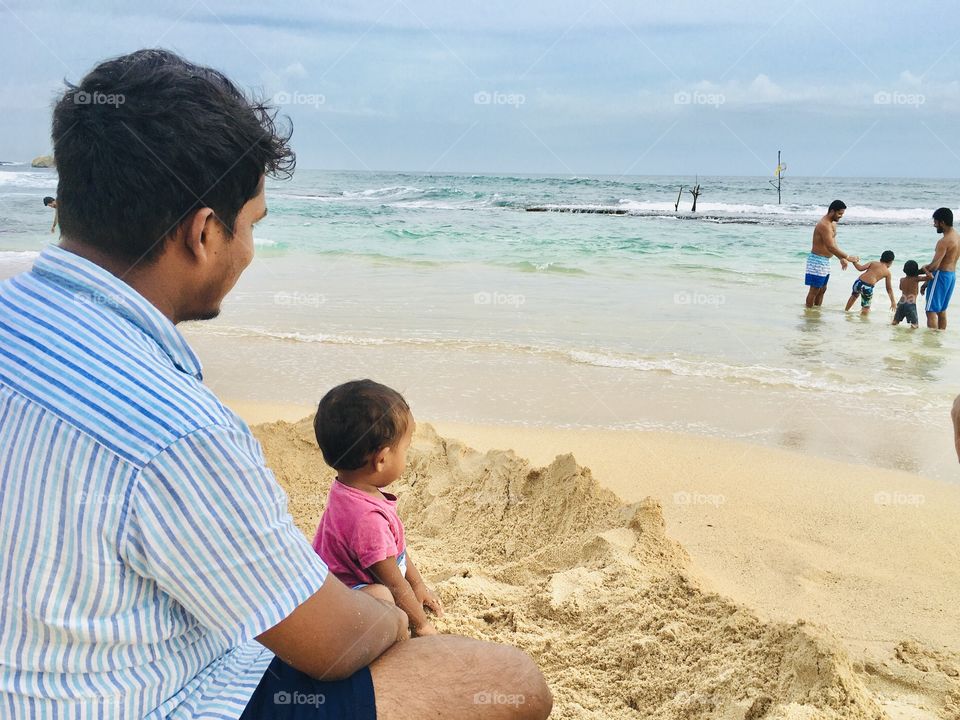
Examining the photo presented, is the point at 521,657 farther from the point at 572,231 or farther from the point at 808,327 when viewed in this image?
the point at 572,231

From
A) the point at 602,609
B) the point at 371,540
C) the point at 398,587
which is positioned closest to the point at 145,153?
the point at 371,540

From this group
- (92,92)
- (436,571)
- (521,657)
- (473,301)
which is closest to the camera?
(92,92)

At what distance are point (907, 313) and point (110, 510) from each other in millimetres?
9211

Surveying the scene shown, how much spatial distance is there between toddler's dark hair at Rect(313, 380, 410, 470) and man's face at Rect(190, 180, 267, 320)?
82cm

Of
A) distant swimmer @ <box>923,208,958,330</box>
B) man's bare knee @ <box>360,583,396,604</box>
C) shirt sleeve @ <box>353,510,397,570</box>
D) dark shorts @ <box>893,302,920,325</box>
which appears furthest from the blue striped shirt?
distant swimmer @ <box>923,208,958,330</box>

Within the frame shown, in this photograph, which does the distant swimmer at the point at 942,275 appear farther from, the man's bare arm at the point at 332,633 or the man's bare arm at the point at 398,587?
the man's bare arm at the point at 332,633

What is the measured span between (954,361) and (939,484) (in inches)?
141

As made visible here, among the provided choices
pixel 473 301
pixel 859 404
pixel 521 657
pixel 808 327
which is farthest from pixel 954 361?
pixel 521 657

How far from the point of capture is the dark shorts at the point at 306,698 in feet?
4.32

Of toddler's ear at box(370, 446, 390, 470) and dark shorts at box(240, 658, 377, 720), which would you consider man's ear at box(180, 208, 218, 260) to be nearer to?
dark shorts at box(240, 658, 377, 720)

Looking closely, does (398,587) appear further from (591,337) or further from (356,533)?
(591,337)

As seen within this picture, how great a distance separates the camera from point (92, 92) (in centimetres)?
128

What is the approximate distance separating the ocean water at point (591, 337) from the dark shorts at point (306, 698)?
132 inches

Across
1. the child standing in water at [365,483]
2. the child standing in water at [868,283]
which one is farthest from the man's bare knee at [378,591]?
the child standing in water at [868,283]
